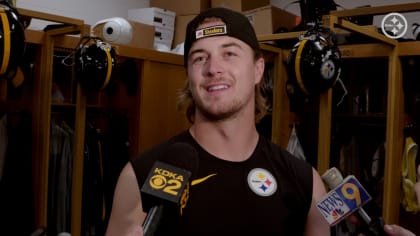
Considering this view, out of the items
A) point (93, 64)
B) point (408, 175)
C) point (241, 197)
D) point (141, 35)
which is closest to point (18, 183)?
point (93, 64)

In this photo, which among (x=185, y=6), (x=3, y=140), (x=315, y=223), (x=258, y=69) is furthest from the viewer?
(x=185, y=6)

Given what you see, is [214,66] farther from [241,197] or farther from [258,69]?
[241,197]

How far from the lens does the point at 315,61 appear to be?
2439 mm

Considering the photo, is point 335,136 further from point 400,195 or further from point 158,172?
point 158,172

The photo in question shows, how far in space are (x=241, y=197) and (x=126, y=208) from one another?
330mm

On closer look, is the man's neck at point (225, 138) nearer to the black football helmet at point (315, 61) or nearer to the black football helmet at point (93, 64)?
the black football helmet at point (315, 61)

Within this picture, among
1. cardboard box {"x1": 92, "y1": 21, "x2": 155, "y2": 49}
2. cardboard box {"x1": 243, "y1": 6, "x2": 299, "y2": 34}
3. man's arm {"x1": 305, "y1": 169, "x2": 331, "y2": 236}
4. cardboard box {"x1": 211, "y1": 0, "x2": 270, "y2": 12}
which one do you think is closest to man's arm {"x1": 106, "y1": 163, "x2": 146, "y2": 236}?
man's arm {"x1": 305, "y1": 169, "x2": 331, "y2": 236}

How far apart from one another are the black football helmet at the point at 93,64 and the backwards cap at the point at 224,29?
4.12ft

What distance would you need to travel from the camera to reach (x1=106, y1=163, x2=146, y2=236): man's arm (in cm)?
131

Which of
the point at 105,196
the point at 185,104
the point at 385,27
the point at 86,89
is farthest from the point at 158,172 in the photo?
the point at 105,196

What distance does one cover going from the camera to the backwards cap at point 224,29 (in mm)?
1517

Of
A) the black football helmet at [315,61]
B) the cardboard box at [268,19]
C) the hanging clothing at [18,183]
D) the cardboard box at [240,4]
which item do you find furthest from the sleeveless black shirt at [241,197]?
the cardboard box at [240,4]

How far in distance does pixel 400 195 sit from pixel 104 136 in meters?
2.19

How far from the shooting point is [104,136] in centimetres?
369
